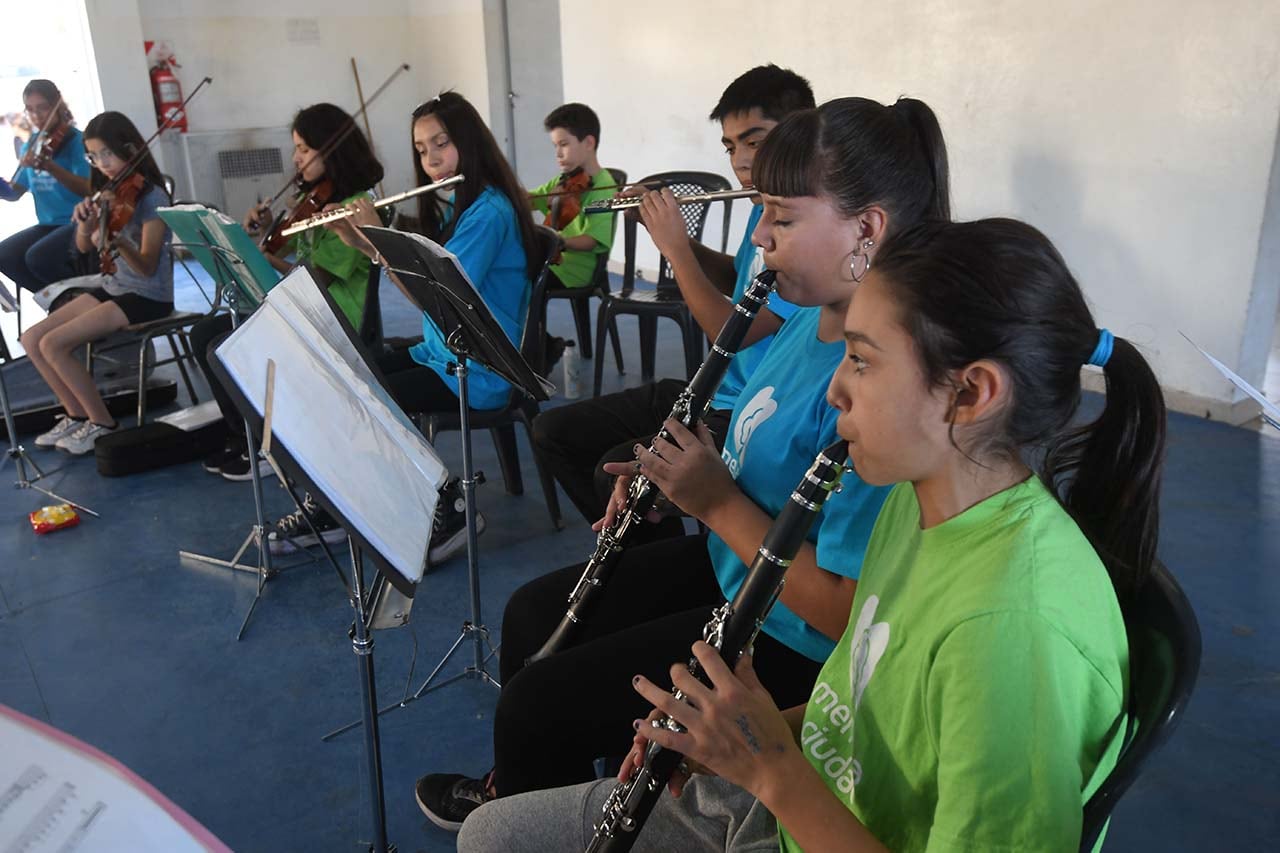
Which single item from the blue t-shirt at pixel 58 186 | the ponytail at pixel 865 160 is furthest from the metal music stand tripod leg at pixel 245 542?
the blue t-shirt at pixel 58 186

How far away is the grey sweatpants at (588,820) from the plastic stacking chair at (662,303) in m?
2.49

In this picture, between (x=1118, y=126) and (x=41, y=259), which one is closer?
(x=1118, y=126)

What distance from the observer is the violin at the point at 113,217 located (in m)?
3.74

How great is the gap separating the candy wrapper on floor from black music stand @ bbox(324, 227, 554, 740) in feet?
4.85

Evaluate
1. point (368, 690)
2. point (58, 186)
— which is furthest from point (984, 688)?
point (58, 186)

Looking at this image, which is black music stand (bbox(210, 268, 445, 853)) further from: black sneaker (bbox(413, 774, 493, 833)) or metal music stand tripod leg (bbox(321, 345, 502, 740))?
metal music stand tripod leg (bbox(321, 345, 502, 740))

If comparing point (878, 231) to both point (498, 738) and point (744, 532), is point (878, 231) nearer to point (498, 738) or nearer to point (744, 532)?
point (744, 532)

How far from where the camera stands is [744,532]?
1288 mm

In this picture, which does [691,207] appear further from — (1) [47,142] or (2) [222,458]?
(1) [47,142]

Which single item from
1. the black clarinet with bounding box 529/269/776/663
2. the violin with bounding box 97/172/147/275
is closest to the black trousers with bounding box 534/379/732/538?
the black clarinet with bounding box 529/269/776/663

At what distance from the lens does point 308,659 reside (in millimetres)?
2318

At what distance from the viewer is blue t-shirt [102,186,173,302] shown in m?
3.74

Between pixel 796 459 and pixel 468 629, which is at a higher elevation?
pixel 796 459

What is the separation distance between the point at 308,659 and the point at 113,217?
7.47ft
